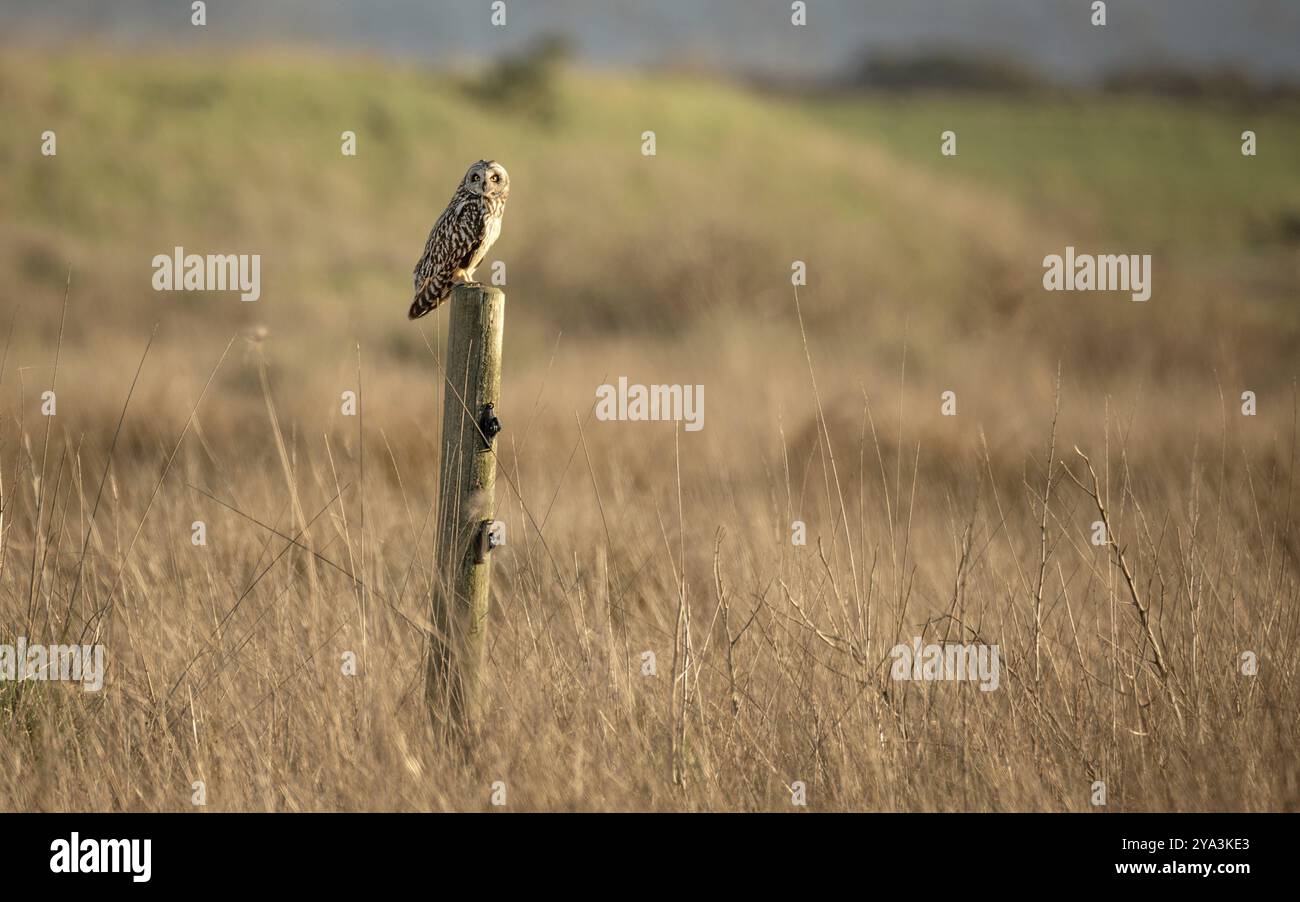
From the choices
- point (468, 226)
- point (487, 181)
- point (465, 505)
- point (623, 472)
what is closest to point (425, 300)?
point (468, 226)

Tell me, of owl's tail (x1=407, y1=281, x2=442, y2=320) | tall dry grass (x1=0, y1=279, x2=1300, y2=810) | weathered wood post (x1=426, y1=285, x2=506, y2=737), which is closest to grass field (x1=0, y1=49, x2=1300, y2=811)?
tall dry grass (x1=0, y1=279, x2=1300, y2=810)

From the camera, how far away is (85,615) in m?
4.19

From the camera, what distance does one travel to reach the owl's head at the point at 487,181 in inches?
174

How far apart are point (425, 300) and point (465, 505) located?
1.52m

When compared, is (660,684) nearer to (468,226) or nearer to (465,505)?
(465,505)

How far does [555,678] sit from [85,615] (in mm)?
1925

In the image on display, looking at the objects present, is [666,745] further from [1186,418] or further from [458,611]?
[1186,418]

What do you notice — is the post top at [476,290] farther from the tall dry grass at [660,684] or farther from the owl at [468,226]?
the owl at [468,226]

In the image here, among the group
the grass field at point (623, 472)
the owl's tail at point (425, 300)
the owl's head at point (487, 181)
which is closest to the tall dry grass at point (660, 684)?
the grass field at point (623, 472)

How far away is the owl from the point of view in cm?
440

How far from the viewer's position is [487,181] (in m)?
4.43

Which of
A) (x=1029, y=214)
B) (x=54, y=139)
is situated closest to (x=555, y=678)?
(x=54, y=139)

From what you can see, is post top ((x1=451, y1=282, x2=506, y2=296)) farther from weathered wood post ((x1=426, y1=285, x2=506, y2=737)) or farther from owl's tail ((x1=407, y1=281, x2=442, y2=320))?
owl's tail ((x1=407, y1=281, x2=442, y2=320))

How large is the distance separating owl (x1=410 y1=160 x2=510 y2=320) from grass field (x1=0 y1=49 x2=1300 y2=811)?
0.63 meters
